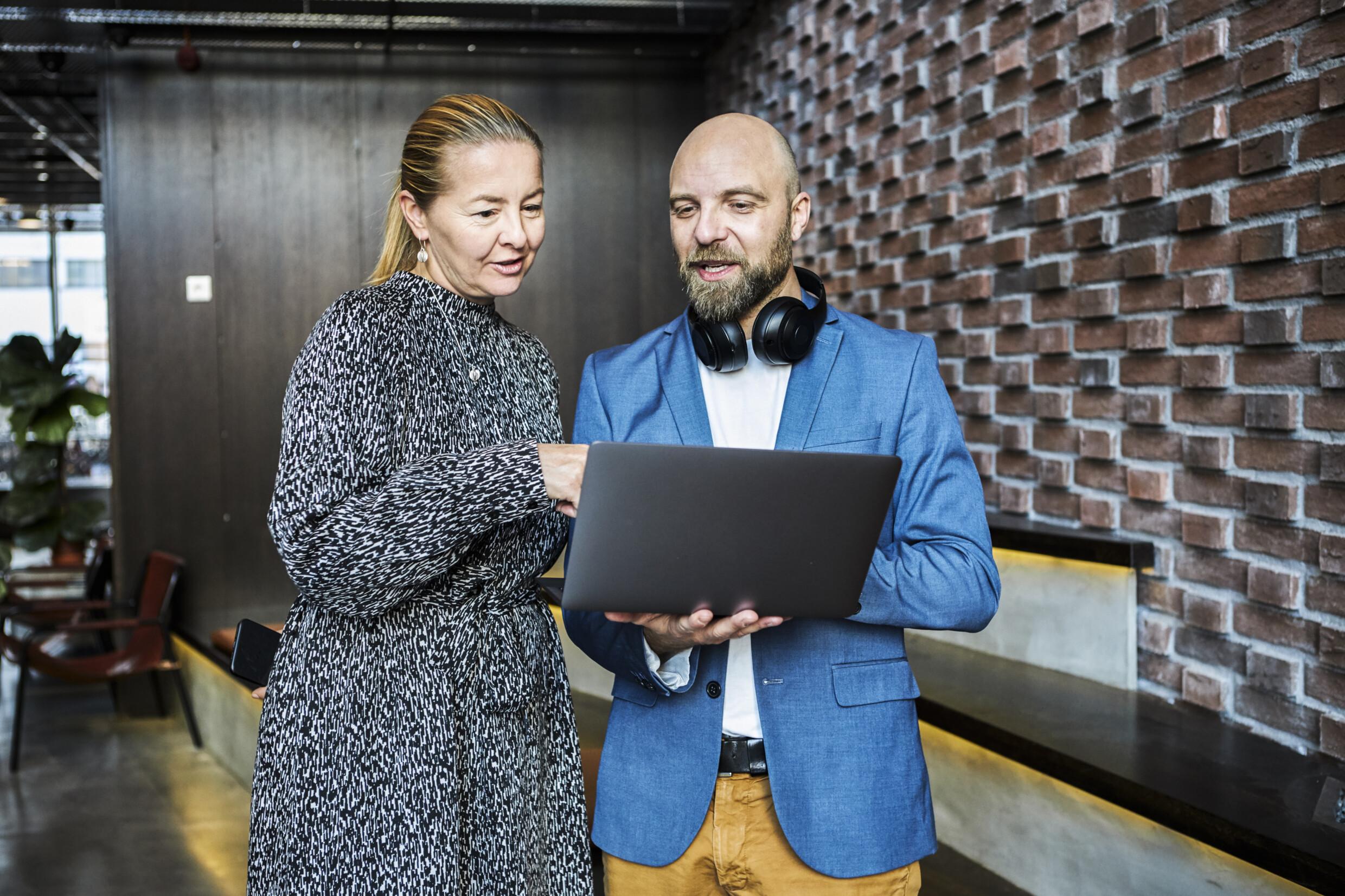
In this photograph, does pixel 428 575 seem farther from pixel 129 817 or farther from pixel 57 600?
pixel 57 600

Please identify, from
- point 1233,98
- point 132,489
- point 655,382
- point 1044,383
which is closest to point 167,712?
point 132,489

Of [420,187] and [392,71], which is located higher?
[392,71]

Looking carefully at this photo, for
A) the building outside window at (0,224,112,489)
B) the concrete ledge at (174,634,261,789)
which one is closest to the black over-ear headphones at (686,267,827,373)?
the concrete ledge at (174,634,261,789)

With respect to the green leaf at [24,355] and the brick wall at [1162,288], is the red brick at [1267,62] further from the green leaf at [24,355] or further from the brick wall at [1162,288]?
the green leaf at [24,355]

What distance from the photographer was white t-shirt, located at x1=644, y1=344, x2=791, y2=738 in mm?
1434

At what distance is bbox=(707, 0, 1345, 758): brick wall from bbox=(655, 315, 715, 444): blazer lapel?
1255 millimetres

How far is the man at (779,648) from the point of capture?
4.47 ft

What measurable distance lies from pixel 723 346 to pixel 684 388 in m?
0.08

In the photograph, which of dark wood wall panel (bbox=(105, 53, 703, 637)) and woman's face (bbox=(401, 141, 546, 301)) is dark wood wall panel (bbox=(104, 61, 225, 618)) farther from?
woman's face (bbox=(401, 141, 546, 301))

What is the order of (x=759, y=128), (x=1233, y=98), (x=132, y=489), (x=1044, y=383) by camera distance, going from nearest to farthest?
1. (x=759, y=128)
2. (x=1233, y=98)
3. (x=1044, y=383)
4. (x=132, y=489)

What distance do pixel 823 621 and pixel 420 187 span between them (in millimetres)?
754

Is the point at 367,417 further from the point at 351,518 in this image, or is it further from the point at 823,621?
the point at 823,621

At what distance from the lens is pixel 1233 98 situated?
222cm

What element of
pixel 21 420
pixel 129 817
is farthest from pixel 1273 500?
pixel 21 420
